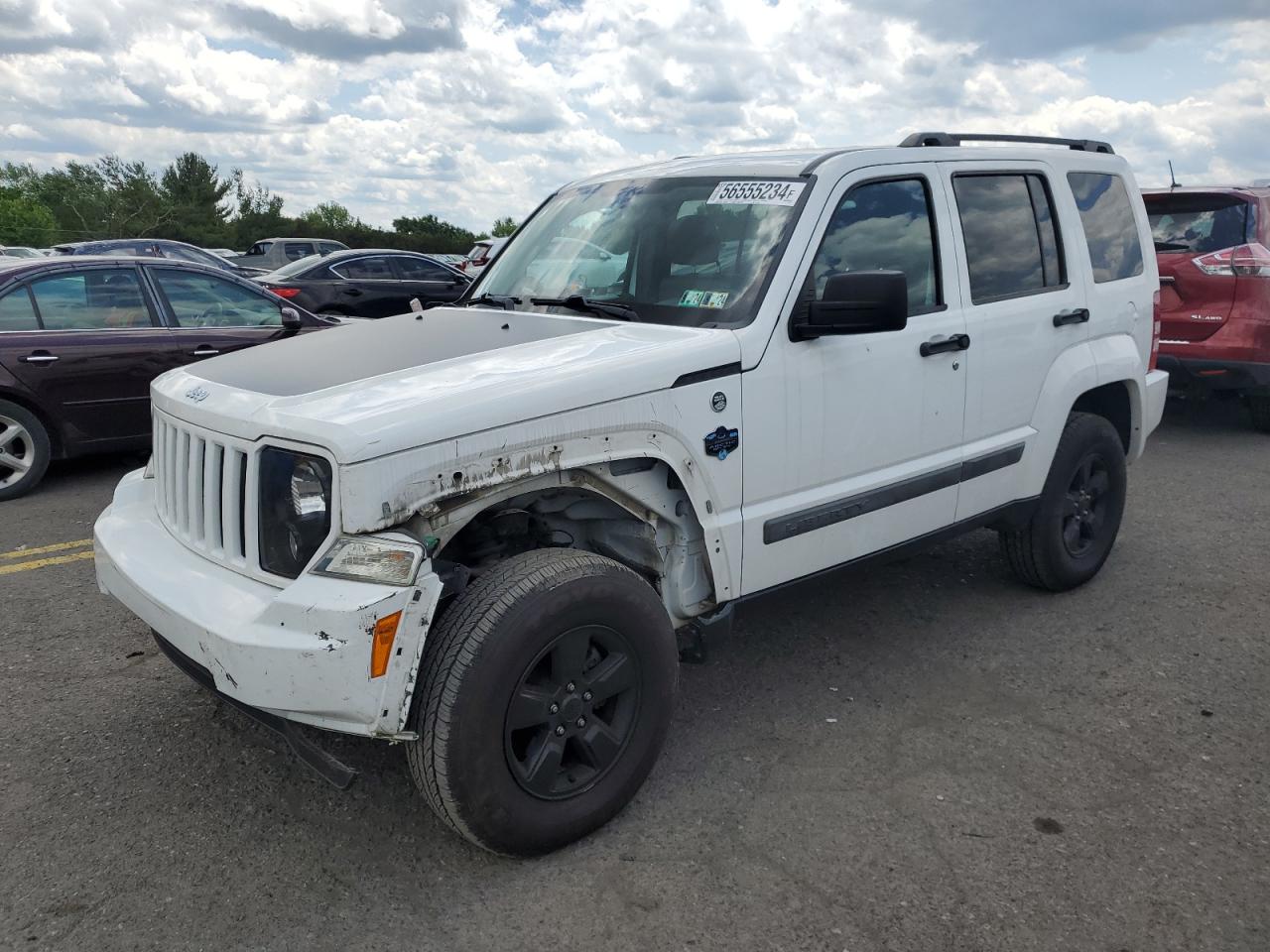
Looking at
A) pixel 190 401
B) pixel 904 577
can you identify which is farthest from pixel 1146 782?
pixel 190 401

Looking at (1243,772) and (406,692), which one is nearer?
(406,692)

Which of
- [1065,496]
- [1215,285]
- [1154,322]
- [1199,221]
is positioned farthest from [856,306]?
[1199,221]

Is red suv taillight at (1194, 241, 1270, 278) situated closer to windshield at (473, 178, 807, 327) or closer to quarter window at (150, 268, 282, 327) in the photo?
Result: windshield at (473, 178, 807, 327)

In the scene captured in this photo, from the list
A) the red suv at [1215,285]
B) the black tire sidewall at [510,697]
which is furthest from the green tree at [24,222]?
the black tire sidewall at [510,697]

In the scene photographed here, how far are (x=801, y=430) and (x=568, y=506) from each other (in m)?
0.83

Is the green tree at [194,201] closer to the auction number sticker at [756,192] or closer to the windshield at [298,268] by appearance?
the windshield at [298,268]

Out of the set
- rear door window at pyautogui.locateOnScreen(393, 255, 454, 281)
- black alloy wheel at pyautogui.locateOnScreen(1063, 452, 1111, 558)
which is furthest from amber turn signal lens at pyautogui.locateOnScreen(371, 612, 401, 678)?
rear door window at pyautogui.locateOnScreen(393, 255, 454, 281)

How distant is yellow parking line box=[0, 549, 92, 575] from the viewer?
17.7ft

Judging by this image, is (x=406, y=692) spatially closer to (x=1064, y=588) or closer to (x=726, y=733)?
(x=726, y=733)

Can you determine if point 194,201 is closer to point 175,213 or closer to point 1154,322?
point 175,213

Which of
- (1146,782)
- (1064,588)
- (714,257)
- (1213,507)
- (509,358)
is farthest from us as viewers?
(1213,507)

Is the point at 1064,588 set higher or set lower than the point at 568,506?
lower

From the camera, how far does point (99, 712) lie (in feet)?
12.5

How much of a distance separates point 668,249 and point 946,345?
110 centimetres
